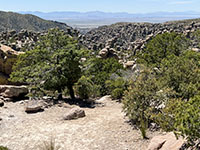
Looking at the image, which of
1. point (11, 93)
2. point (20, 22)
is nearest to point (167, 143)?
point (11, 93)

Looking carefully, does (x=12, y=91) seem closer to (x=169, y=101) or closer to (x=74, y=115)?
(x=74, y=115)

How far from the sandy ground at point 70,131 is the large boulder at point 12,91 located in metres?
3.30

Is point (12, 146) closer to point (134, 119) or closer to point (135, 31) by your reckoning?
point (134, 119)

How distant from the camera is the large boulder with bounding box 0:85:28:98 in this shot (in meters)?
20.4

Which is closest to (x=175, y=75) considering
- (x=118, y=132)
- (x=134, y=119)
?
(x=134, y=119)

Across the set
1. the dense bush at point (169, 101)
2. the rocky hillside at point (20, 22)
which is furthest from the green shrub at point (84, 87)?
the rocky hillside at point (20, 22)

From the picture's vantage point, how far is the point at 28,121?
15.3 metres

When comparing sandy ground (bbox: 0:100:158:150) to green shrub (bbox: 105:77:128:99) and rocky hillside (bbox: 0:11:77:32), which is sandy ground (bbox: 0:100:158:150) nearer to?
green shrub (bbox: 105:77:128:99)

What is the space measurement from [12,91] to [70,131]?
31.4 ft

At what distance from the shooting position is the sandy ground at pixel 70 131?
11.3 m

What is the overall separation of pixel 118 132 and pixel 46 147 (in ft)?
12.6

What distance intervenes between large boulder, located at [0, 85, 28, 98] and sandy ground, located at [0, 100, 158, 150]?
330 cm

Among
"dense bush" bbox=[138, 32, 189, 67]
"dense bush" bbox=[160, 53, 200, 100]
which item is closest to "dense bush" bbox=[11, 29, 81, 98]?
"dense bush" bbox=[160, 53, 200, 100]

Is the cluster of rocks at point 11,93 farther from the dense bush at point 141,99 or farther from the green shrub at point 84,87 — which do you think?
the dense bush at point 141,99
